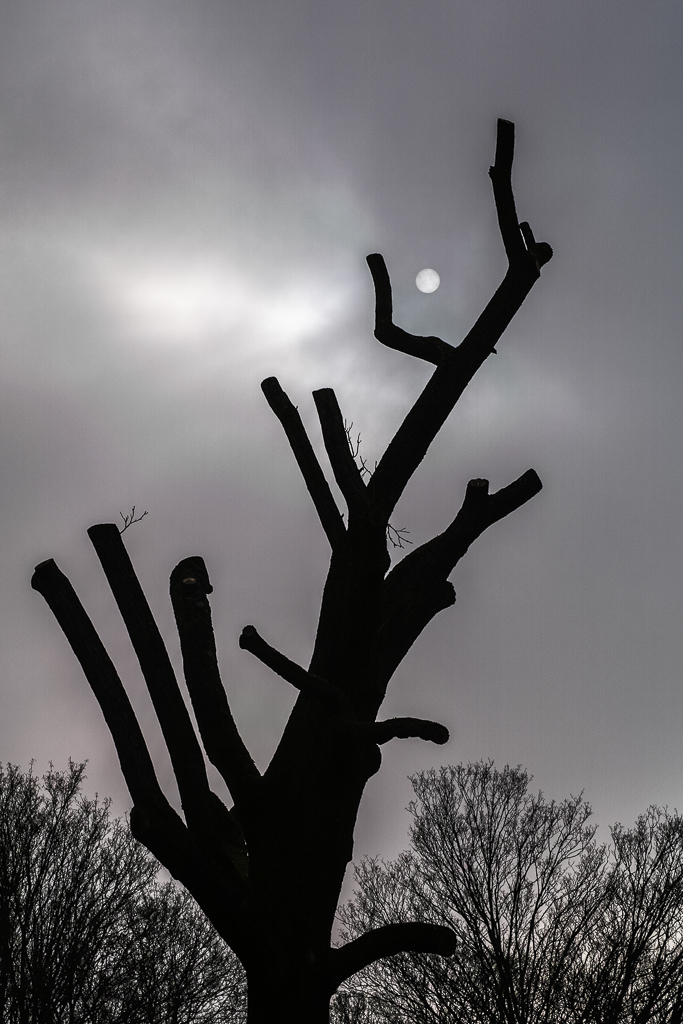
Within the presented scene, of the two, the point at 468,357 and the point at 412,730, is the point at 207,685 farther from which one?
the point at 468,357

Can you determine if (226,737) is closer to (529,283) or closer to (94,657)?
(94,657)

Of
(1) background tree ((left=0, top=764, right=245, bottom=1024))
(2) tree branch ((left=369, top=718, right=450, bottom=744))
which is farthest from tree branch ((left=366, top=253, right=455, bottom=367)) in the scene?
(1) background tree ((left=0, top=764, right=245, bottom=1024))

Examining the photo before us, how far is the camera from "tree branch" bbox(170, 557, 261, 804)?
378 cm

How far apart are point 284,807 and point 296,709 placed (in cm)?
51

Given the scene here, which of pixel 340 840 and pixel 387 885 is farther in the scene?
pixel 387 885

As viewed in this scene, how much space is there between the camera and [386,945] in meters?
3.42

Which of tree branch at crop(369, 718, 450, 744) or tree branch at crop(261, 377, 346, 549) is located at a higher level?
tree branch at crop(261, 377, 346, 549)

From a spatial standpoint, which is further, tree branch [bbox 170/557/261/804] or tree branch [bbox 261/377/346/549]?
tree branch [bbox 261/377/346/549]

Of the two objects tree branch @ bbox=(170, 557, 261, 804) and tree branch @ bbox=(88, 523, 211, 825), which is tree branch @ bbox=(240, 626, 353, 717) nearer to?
tree branch @ bbox=(88, 523, 211, 825)

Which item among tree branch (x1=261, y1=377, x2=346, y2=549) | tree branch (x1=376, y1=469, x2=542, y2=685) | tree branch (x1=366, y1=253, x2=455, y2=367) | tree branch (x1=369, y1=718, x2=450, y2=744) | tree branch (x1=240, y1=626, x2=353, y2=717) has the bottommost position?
tree branch (x1=369, y1=718, x2=450, y2=744)

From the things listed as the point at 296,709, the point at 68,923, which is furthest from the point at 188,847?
the point at 68,923

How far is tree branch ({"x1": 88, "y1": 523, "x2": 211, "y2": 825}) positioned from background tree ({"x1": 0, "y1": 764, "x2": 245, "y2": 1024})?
1212 centimetres

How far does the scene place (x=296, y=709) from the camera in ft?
12.9

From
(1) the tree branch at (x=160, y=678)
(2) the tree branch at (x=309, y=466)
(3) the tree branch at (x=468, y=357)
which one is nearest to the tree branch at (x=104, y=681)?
(1) the tree branch at (x=160, y=678)
